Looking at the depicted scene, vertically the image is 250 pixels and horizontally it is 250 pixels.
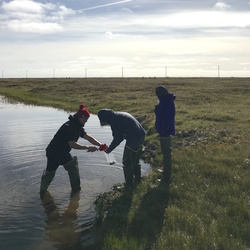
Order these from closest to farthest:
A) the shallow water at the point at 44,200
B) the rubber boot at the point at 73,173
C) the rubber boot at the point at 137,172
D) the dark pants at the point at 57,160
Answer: the shallow water at the point at 44,200 → the dark pants at the point at 57,160 → the rubber boot at the point at 73,173 → the rubber boot at the point at 137,172

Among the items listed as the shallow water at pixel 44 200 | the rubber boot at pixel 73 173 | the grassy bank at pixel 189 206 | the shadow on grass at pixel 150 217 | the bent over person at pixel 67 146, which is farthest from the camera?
the rubber boot at pixel 73 173

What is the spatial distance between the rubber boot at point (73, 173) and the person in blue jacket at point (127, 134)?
1141 millimetres

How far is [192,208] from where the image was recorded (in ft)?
25.2

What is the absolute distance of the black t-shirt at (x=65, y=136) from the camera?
347 inches

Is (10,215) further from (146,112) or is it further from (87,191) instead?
(146,112)

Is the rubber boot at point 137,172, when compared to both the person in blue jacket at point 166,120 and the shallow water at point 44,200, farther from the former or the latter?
the shallow water at point 44,200

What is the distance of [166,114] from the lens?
9445mm

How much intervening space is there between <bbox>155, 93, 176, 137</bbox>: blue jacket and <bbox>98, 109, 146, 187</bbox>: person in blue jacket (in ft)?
2.25

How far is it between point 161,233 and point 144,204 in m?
1.48

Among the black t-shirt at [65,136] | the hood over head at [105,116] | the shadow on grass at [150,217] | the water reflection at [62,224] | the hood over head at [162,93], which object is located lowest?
the water reflection at [62,224]

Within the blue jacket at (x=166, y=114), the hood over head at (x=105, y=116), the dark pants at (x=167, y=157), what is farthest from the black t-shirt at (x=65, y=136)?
the dark pants at (x=167, y=157)

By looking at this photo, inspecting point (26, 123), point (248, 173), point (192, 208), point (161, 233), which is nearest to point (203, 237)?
point (161, 233)

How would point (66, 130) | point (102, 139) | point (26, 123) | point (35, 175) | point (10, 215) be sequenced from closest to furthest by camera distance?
1. point (10, 215)
2. point (66, 130)
3. point (35, 175)
4. point (102, 139)
5. point (26, 123)

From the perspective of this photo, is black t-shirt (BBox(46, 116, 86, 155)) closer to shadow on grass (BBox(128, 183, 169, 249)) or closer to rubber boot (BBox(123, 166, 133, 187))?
rubber boot (BBox(123, 166, 133, 187))
